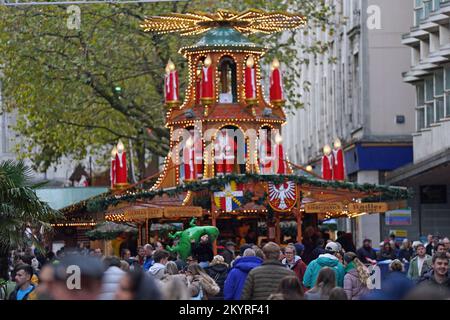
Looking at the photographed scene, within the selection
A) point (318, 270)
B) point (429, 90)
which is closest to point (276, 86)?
point (429, 90)

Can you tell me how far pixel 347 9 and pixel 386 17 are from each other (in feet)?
15.2

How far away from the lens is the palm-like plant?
76.1ft

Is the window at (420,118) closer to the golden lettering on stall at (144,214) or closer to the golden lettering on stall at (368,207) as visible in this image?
the golden lettering on stall at (368,207)

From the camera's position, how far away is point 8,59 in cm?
4616

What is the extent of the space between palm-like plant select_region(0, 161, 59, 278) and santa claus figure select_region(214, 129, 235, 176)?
11.3m

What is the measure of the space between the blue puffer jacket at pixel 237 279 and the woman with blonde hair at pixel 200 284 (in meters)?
0.55

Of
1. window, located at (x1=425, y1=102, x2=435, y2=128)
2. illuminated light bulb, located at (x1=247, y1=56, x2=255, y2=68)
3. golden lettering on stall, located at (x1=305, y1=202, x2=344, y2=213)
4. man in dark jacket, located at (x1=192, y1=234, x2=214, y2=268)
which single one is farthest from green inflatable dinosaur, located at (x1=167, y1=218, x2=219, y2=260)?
window, located at (x1=425, y1=102, x2=435, y2=128)

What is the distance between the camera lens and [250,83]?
115ft

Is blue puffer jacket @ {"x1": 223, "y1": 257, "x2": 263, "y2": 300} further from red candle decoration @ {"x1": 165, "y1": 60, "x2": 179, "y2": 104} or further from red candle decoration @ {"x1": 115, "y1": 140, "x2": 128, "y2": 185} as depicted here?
red candle decoration @ {"x1": 165, "y1": 60, "x2": 179, "y2": 104}

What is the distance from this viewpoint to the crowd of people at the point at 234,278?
35.2 feet

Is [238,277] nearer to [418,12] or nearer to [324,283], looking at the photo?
[324,283]

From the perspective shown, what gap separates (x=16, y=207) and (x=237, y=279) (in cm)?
634
